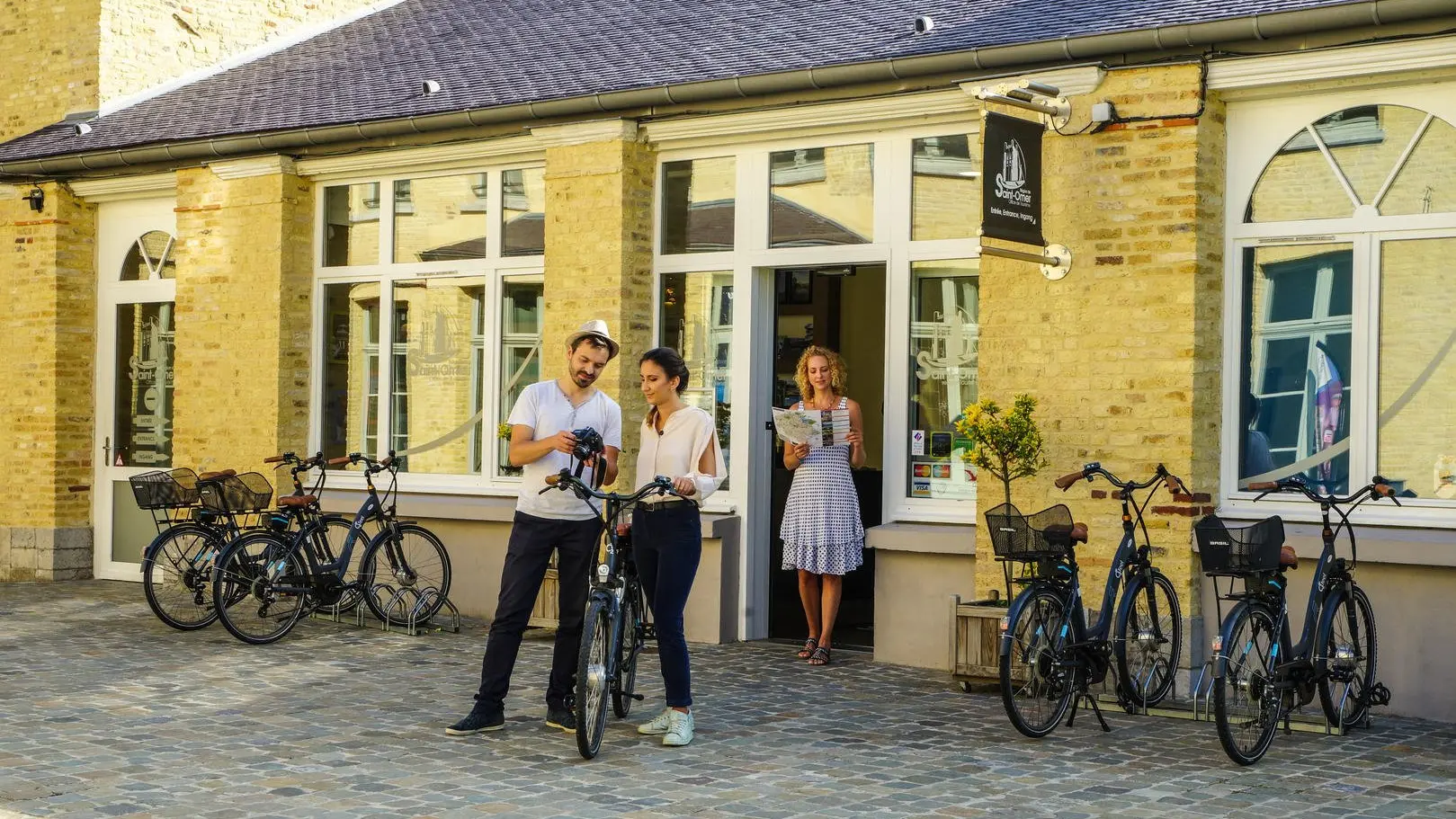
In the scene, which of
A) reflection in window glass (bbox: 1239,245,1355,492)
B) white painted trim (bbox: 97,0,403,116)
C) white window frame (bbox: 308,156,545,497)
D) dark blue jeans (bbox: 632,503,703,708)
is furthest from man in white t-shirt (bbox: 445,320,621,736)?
white painted trim (bbox: 97,0,403,116)

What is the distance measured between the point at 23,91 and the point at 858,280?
8.24 meters

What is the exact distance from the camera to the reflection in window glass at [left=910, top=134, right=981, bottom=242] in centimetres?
993

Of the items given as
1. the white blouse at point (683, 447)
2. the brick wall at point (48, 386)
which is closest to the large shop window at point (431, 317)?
the brick wall at point (48, 386)

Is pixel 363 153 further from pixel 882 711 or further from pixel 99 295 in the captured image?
pixel 882 711

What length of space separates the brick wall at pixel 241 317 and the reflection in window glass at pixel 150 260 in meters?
0.80

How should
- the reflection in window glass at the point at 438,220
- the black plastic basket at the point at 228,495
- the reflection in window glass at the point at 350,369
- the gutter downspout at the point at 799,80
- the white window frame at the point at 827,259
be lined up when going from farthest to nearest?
the reflection in window glass at the point at 350,369
the reflection in window glass at the point at 438,220
the black plastic basket at the point at 228,495
the white window frame at the point at 827,259
the gutter downspout at the point at 799,80

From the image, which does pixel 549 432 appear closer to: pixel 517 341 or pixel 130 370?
pixel 517 341

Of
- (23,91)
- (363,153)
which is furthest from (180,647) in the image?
(23,91)

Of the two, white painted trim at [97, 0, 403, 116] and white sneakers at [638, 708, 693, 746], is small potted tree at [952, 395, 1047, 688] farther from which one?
white painted trim at [97, 0, 403, 116]

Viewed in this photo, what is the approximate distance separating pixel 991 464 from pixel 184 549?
5.35m

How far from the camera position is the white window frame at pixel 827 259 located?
10.0m

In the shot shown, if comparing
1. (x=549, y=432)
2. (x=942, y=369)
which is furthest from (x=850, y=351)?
(x=549, y=432)

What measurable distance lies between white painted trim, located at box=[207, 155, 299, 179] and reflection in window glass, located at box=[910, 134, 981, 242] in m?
5.25

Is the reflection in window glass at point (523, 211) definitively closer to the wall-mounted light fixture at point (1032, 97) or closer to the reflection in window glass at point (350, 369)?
the reflection in window glass at point (350, 369)
